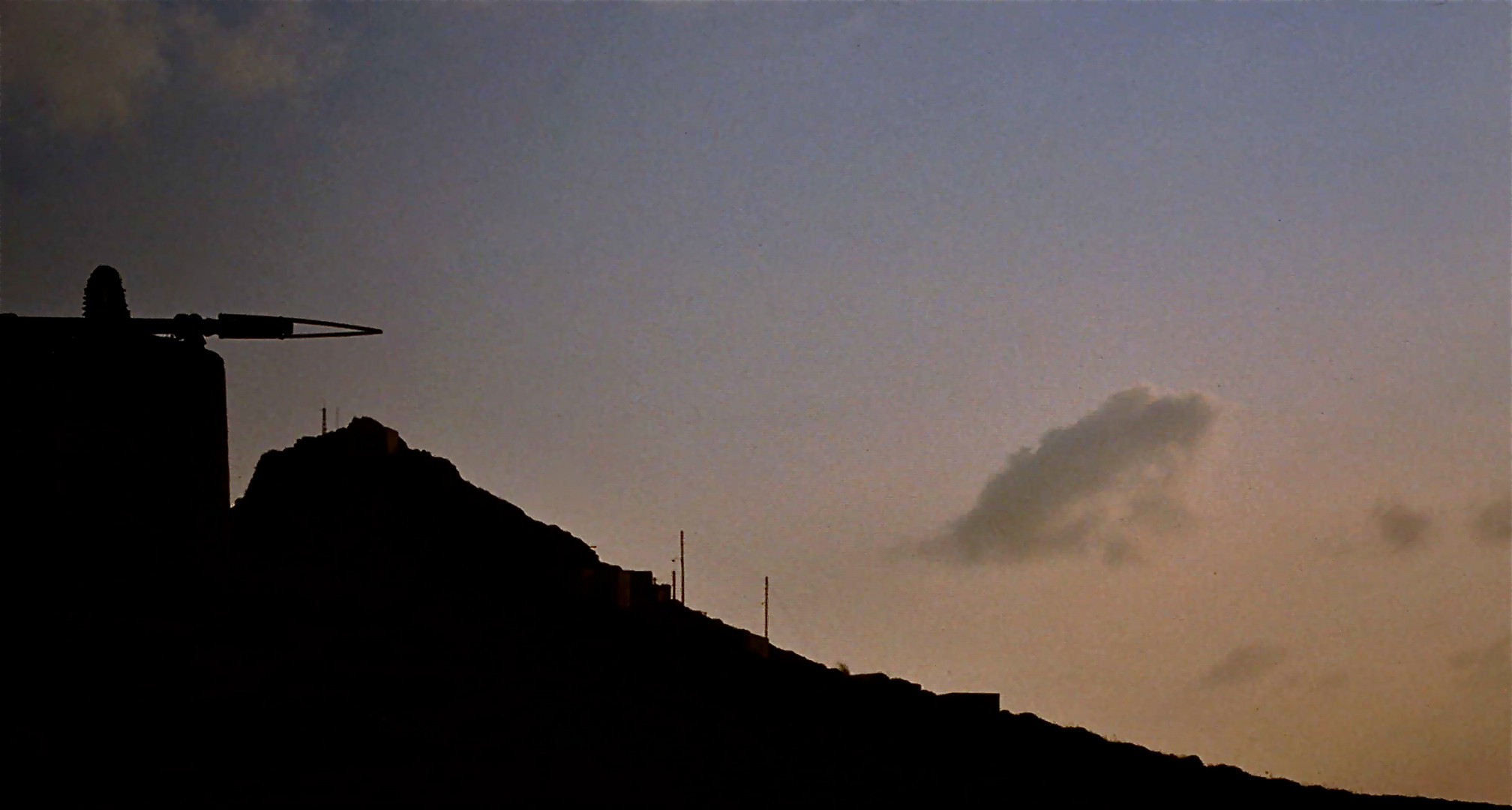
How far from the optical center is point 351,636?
14.2 m

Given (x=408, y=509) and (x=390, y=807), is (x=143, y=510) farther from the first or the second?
(x=408, y=509)

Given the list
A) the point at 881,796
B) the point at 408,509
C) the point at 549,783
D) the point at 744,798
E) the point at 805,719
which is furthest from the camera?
the point at 408,509

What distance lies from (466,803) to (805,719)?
5758 millimetres

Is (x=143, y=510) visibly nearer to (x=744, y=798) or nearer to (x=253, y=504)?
(x=744, y=798)

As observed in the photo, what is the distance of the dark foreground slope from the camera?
876 cm

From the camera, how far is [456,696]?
13.2 metres

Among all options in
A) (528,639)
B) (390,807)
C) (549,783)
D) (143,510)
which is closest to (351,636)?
(528,639)

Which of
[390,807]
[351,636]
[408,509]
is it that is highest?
[408,509]

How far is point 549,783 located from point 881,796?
3.25 m

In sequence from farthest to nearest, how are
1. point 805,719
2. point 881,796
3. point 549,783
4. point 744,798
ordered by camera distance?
→ point 805,719 → point 881,796 → point 744,798 → point 549,783

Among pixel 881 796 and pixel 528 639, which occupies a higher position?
pixel 528 639

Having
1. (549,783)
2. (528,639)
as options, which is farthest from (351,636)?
(549,783)

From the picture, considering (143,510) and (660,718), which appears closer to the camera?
(143,510)

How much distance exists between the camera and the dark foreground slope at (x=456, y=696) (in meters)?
8.76
